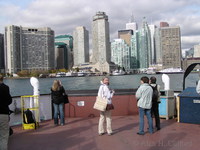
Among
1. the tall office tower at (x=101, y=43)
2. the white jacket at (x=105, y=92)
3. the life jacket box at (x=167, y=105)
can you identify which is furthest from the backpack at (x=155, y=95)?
the tall office tower at (x=101, y=43)

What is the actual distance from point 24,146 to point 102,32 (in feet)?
640

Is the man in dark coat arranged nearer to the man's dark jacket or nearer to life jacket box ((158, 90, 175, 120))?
the man's dark jacket

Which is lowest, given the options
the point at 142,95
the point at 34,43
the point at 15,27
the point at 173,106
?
the point at 173,106

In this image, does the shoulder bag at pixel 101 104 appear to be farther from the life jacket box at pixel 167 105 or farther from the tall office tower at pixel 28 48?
the tall office tower at pixel 28 48

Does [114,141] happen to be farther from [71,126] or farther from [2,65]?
[2,65]

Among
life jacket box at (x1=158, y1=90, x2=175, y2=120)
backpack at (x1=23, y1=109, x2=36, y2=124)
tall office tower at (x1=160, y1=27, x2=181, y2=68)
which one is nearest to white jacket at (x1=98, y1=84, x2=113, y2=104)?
backpack at (x1=23, y1=109, x2=36, y2=124)

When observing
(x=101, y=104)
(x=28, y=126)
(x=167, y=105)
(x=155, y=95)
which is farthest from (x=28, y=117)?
(x=167, y=105)

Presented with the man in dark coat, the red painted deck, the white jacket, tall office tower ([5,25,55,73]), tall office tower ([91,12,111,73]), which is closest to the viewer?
the man in dark coat

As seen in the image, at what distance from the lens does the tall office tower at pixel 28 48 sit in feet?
524

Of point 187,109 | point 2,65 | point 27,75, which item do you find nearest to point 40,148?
point 187,109

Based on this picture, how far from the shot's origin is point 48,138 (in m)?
5.57

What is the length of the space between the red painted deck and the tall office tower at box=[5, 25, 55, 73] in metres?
159

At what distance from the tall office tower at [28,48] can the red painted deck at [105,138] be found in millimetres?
159107

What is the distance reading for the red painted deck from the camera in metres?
4.80
